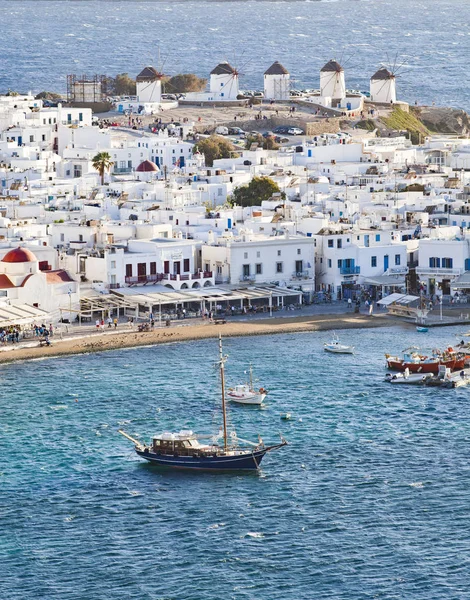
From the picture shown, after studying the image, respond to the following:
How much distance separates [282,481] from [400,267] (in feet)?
117

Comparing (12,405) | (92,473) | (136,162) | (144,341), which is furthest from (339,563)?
(136,162)

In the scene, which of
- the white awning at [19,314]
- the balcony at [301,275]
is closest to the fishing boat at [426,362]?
the balcony at [301,275]

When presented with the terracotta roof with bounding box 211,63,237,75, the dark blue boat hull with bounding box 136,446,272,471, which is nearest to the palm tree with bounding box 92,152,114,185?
the terracotta roof with bounding box 211,63,237,75

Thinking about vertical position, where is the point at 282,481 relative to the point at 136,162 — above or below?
below

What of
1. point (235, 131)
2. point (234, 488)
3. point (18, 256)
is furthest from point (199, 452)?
point (235, 131)

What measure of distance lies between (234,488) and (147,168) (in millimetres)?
59174

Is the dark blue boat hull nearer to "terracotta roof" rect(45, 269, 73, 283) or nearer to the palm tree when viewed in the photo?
"terracotta roof" rect(45, 269, 73, 283)

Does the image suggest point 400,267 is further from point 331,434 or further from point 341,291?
point 331,434

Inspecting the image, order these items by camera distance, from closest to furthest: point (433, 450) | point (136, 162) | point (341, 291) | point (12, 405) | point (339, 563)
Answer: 1. point (339, 563)
2. point (433, 450)
3. point (12, 405)
4. point (341, 291)
5. point (136, 162)

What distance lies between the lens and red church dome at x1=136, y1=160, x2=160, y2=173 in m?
123

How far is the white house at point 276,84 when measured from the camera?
16125 cm

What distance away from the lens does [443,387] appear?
81.8m

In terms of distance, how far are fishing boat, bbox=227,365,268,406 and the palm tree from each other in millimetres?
43514

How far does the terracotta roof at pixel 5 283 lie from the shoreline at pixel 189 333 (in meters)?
4.99
